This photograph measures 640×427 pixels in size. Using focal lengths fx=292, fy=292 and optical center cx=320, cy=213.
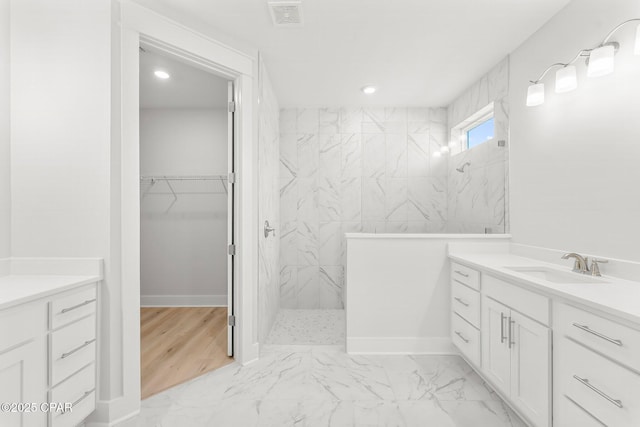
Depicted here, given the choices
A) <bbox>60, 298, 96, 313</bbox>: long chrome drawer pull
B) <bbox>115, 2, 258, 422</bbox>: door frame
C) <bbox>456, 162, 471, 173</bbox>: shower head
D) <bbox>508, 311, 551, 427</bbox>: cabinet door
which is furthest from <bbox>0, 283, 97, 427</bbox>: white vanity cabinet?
<bbox>456, 162, 471, 173</bbox>: shower head

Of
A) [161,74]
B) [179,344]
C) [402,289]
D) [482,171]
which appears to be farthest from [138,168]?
[482,171]

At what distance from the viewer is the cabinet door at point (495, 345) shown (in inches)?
66.2

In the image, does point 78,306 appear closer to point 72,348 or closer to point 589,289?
point 72,348

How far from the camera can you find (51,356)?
1314 millimetres

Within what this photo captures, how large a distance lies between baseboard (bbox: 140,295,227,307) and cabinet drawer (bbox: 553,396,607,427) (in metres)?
3.31

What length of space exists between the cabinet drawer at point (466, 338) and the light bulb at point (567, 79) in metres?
1.60

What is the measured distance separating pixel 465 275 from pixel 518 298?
59 centimetres

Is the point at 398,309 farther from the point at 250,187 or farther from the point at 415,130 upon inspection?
the point at 415,130

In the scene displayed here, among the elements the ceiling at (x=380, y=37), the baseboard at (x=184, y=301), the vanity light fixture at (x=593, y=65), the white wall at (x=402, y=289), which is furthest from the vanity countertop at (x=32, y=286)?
the vanity light fixture at (x=593, y=65)

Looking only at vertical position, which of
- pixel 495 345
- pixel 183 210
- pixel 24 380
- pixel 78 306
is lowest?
pixel 495 345

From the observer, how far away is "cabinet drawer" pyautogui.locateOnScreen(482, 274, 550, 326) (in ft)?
4.64

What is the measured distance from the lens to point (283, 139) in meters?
3.76

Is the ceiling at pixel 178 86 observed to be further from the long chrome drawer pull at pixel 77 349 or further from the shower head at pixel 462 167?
the shower head at pixel 462 167

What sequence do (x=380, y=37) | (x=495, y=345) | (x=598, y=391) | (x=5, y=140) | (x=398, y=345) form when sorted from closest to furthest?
(x=598, y=391) → (x=5, y=140) → (x=495, y=345) → (x=380, y=37) → (x=398, y=345)
